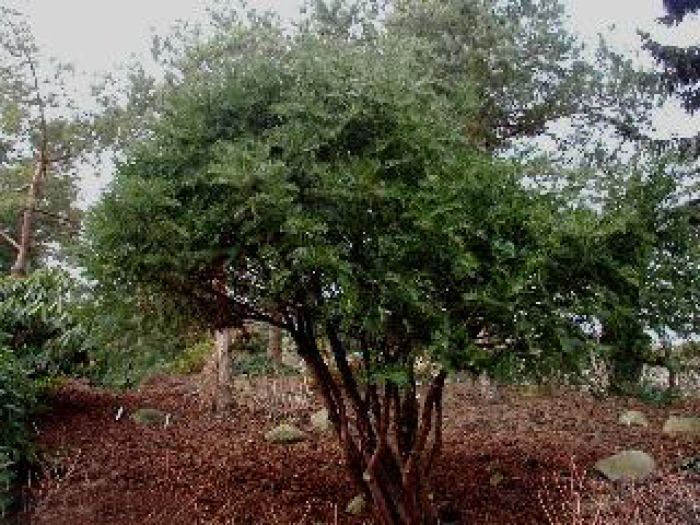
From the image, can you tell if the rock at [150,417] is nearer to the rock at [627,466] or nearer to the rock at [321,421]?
the rock at [321,421]

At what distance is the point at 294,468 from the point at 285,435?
3.99 feet

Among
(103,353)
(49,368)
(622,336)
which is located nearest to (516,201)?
(622,336)

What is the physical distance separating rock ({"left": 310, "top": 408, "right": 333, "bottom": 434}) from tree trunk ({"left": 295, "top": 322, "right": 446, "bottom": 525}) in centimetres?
300

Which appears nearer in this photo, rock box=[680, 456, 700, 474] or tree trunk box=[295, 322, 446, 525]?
tree trunk box=[295, 322, 446, 525]

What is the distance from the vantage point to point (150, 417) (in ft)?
28.5

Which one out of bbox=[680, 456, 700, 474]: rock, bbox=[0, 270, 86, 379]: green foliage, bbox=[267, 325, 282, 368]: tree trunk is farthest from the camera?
bbox=[267, 325, 282, 368]: tree trunk

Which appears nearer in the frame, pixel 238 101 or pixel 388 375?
pixel 388 375

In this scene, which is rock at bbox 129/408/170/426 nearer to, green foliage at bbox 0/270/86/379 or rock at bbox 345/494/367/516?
green foliage at bbox 0/270/86/379

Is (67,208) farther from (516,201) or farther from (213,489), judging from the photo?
(516,201)

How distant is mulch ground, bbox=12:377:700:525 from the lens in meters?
5.85

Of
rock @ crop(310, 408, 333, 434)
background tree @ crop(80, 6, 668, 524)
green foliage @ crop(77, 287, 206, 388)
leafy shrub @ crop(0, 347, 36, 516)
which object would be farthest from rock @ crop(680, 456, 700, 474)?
leafy shrub @ crop(0, 347, 36, 516)

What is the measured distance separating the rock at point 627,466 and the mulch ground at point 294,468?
122 millimetres

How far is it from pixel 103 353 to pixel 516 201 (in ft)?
10.2

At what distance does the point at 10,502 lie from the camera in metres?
6.39
